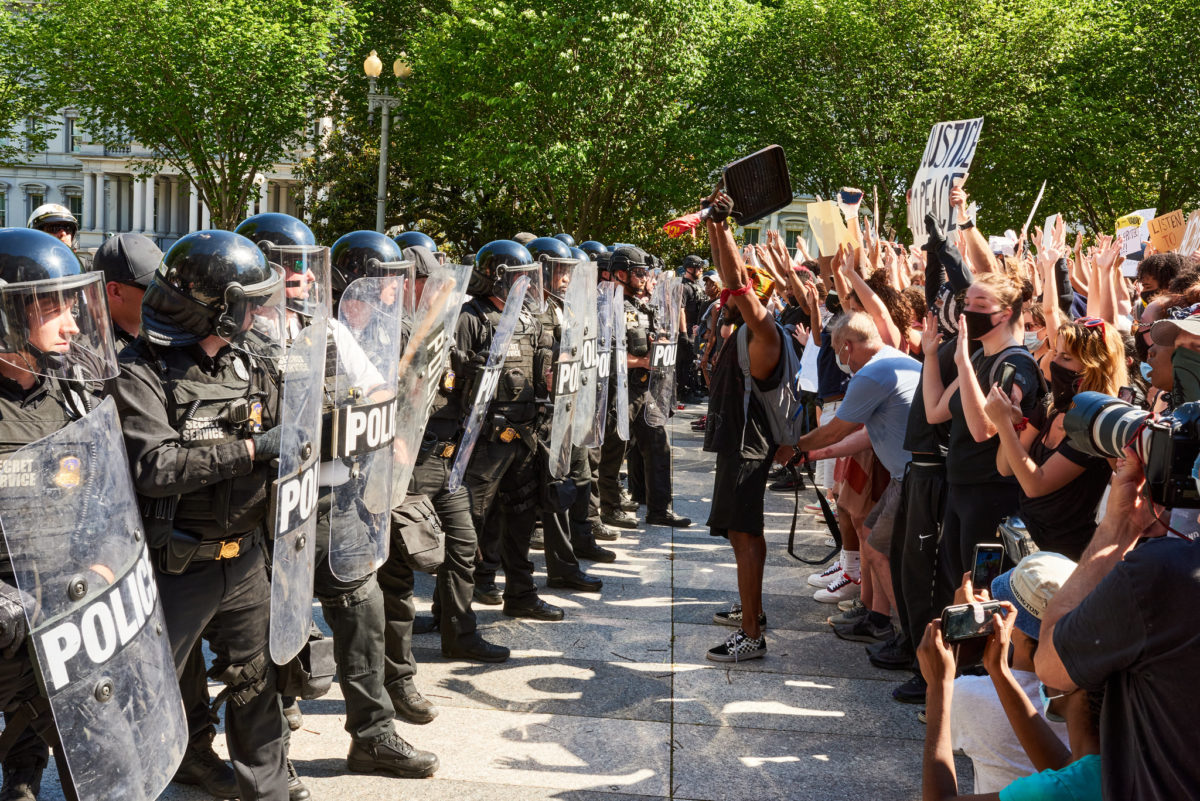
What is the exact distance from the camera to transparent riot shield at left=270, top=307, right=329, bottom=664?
313 centimetres

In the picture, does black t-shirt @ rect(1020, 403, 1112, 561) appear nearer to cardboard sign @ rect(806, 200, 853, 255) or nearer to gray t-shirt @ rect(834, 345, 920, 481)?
gray t-shirt @ rect(834, 345, 920, 481)

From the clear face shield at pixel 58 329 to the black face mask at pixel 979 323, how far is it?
3.18 m

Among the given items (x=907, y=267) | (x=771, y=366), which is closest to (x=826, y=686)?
(x=771, y=366)

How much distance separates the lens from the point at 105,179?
71812 mm

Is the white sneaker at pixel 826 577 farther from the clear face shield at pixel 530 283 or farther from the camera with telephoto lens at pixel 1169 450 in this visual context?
the camera with telephoto lens at pixel 1169 450

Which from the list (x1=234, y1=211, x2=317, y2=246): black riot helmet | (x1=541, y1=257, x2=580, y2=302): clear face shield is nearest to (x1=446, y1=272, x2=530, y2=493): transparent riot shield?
(x1=541, y1=257, x2=580, y2=302): clear face shield

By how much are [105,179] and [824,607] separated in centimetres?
7528

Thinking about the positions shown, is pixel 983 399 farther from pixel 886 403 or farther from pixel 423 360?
pixel 423 360

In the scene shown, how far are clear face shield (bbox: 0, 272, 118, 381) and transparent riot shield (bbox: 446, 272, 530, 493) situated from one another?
2432mm

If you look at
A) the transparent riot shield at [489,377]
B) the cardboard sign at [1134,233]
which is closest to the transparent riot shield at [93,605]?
the transparent riot shield at [489,377]

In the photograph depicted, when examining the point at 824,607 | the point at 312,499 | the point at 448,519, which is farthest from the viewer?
the point at 824,607

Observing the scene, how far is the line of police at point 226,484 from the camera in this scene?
2.40m

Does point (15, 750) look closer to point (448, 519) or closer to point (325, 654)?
point (325, 654)

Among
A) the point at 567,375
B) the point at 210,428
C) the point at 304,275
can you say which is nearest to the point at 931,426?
the point at 567,375
